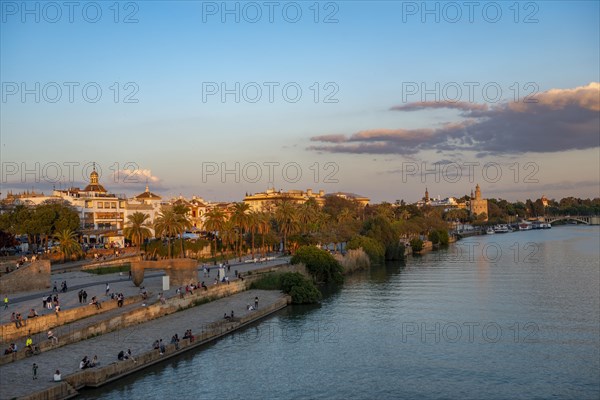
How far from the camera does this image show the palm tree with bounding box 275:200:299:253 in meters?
89.4

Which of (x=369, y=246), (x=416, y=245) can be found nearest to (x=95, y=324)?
(x=369, y=246)

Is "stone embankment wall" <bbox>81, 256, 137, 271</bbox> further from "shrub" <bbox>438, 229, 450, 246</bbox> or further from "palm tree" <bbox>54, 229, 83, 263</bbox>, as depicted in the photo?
"shrub" <bbox>438, 229, 450, 246</bbox>

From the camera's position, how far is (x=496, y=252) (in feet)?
368

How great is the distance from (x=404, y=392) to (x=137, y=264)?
92.5 ft

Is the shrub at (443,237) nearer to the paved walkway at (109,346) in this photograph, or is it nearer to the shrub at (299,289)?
the shrub at (299,289)

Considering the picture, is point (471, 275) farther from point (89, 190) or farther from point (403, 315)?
point (89, 190)

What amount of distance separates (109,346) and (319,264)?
36.3 m

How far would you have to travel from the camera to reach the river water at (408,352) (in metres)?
29.3

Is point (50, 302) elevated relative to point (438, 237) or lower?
elevated

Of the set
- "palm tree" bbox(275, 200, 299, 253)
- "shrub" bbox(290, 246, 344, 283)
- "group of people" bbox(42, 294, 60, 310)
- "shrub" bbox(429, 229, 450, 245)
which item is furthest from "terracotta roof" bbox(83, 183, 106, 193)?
"group of people" bbox(42, 294, 60, 310)

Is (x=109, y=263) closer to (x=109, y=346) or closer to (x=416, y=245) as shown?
(x=109, y=346)

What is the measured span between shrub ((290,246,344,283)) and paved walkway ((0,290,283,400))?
16859 mm

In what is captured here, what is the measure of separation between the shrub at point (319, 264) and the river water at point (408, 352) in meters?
6.89

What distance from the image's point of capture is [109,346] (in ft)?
112
